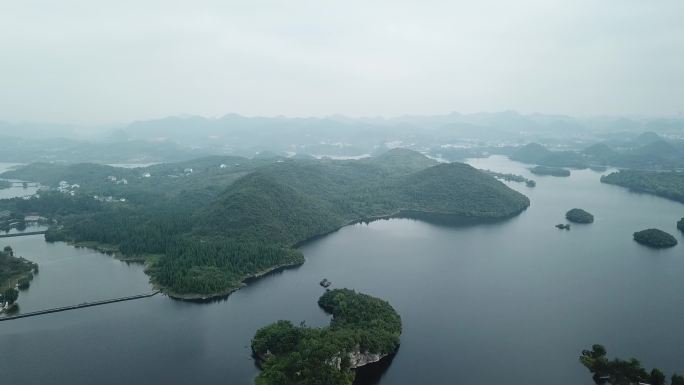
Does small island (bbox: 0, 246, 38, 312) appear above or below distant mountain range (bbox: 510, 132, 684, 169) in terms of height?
below

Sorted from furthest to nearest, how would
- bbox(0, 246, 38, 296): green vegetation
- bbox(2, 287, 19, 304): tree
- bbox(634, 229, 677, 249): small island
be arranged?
bbox(634, 229, 677, 249): small island, bbox(0, 246, 38, 296): green vegetation, bbox(2, 287, 19, 304): tree

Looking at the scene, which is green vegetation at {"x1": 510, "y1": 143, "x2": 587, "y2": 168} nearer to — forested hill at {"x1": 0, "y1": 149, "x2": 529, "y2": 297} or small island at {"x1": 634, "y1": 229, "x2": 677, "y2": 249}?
forested hill at {"x1": 0, "y1": 149, "x2": 529, "y2": 297}

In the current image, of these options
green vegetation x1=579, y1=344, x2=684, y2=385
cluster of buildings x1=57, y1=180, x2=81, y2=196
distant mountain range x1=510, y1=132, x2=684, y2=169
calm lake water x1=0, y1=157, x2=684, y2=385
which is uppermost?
distant mountain range x1=510, y1=132, x2=684, y2=169

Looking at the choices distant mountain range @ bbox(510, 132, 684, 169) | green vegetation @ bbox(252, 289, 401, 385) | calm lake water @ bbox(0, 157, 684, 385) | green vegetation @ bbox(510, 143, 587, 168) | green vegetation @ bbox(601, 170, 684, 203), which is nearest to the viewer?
green vegetation @ bbox(252, 289, 401, 385)

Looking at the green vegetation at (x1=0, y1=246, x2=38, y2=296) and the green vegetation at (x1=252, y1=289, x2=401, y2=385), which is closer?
the green vegetation at (x1=252, y1=289, x2=401, y2=385)

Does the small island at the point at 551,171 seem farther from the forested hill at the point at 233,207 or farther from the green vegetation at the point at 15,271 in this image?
the green vegetation at the point at 15,271

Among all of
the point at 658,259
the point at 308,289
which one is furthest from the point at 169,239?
the point at 658,259

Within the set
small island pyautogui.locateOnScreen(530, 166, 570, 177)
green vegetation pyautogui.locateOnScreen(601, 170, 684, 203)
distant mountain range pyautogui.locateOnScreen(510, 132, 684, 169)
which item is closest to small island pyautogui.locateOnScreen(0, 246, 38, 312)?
green vegetation pyautogui.locateOnScreen(601, 170, 684, 203)

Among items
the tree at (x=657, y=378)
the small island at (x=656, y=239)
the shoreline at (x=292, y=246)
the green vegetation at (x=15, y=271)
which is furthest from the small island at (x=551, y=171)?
the green vegetation at (x=15, y=271)
